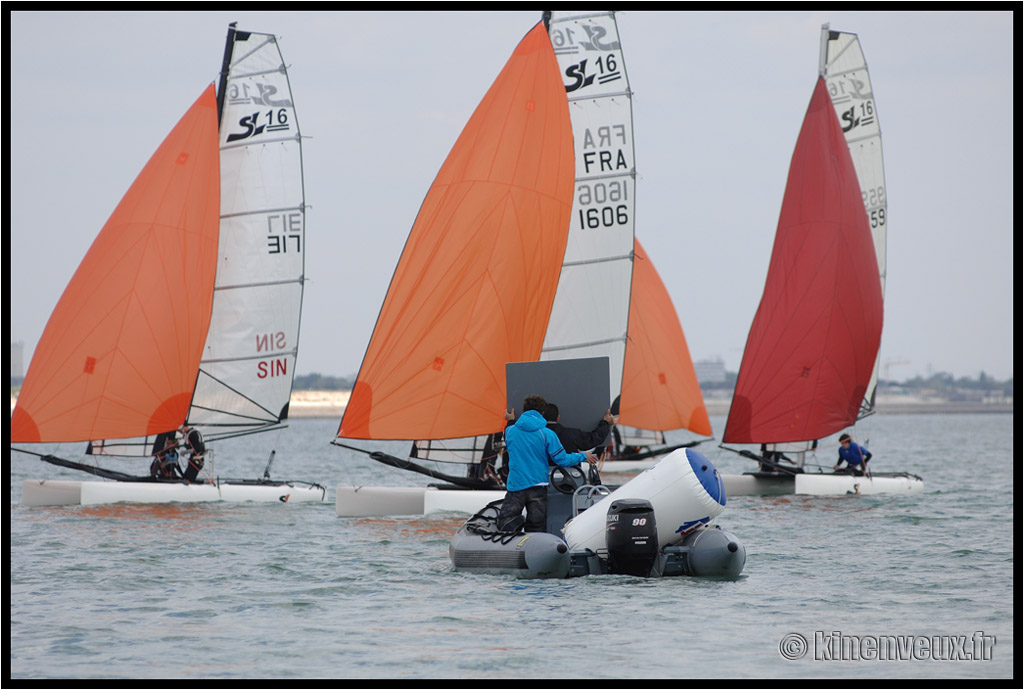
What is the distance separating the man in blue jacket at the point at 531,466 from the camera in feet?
36.0

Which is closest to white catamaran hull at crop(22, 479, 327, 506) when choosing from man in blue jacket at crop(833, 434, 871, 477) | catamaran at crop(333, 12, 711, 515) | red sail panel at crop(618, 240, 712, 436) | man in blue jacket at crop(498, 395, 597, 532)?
catamaran at crop(333, 12, 711, 515)

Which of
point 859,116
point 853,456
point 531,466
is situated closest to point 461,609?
point 531,466

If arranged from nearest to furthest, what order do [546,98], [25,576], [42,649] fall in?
[42,649] < [25,576] < [546,98]

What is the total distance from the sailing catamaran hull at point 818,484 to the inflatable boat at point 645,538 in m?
9.68

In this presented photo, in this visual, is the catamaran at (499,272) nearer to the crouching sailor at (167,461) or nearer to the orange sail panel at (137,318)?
the crouching sailor at (167,461)

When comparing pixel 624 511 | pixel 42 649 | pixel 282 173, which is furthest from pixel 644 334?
pixel 42 649

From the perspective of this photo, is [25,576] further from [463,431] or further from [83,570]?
[463,431]

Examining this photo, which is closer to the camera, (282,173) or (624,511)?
(624,511)

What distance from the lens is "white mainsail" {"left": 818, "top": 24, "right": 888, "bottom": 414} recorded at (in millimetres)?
23812

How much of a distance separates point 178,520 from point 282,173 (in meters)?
7.10

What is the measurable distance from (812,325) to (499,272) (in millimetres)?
6985

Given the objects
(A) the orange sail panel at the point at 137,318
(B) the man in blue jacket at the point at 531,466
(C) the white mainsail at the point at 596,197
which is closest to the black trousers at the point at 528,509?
(B) the man in blue jacket at the point at 531,466

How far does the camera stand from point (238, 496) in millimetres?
18031

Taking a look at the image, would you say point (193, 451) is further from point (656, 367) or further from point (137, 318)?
point (656, 367)
